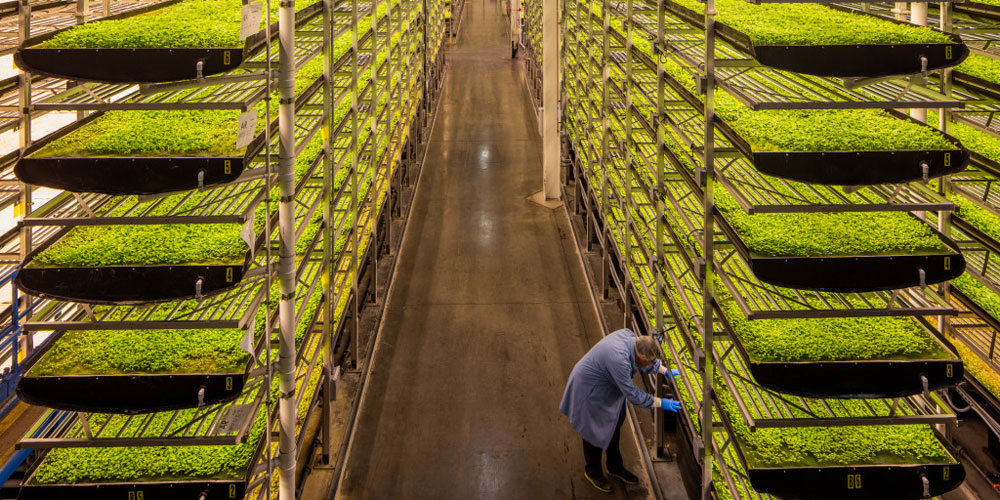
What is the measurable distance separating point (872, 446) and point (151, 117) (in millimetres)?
4380

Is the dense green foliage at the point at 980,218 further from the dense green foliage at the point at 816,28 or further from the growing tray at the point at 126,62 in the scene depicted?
the growing tray at the point at 126,62

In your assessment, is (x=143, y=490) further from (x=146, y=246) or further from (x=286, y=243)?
(x=286, y=243)

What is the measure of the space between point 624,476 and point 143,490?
3.42m

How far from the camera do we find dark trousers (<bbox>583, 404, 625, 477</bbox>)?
18.2ft

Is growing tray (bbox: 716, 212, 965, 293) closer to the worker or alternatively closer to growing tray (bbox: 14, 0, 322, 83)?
the worker

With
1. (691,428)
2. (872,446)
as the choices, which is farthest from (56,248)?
(872,446)

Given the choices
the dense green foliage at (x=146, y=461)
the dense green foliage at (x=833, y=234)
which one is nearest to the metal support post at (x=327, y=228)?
the dense green foliage at (x=146, y=461)

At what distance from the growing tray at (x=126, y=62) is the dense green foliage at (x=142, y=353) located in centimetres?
138

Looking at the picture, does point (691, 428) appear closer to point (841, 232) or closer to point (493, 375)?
point (841, 232)

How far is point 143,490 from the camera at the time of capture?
372 cm

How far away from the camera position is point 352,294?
6.80 meters

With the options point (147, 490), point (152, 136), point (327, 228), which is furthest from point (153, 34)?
point (147, 490)

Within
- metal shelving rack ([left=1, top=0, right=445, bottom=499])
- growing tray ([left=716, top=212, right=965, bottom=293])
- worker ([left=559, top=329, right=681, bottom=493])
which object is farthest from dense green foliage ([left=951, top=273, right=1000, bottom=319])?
metal shelving rack ([left=1, top=0, right=445, bottom=499])

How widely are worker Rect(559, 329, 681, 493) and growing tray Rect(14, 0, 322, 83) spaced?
10.6ft
